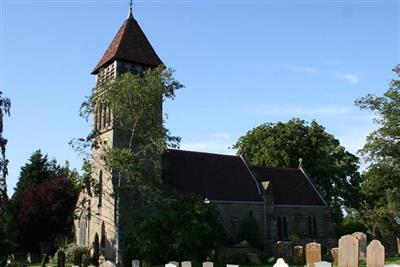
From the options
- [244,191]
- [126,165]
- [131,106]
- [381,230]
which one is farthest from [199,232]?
[381,230]

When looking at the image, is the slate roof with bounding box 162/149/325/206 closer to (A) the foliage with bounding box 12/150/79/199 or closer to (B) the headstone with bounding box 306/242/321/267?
(B) the headstone with bounding box 306/242/321/267

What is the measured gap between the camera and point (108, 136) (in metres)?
34.6

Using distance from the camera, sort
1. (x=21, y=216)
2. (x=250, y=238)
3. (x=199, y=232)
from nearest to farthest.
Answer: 1. (x=199, y=232)
2. (x=250, y=238)
3. (x=21, y=216)

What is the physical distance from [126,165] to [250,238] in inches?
541

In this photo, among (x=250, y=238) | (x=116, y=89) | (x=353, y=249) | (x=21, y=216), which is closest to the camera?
(x=353, y=249)

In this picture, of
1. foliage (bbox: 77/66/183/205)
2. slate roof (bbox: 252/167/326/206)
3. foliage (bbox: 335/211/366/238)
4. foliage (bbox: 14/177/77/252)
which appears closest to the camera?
foliage (bbox: 77/66/183/205)

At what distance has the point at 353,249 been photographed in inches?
522

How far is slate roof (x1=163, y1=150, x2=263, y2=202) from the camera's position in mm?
37594

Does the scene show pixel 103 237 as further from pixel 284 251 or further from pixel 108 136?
pixel 284 251

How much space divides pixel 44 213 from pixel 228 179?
713 inches

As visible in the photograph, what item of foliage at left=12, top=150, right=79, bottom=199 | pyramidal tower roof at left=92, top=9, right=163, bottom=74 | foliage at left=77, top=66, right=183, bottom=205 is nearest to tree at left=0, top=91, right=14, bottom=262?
foliage at left=77, top=66, right=183, bottom=205

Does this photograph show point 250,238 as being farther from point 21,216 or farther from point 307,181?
point 21,216

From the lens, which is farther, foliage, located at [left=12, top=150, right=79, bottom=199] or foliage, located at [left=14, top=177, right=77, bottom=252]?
foliage, located at [left=12, top=150, right=79, bottom=199]

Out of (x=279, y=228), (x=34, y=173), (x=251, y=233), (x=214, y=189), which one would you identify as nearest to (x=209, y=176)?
(x=214, y=189)
